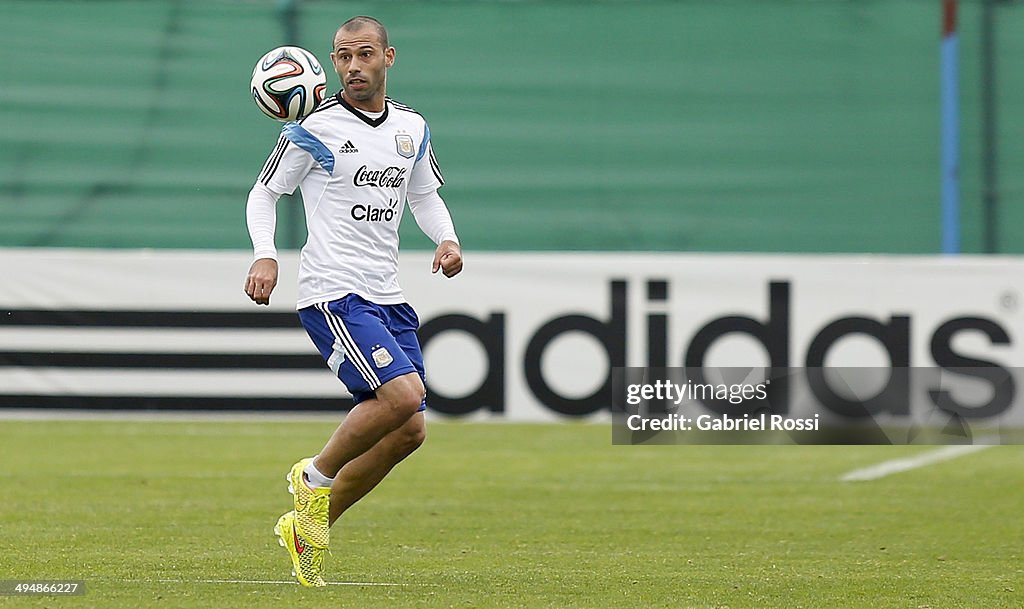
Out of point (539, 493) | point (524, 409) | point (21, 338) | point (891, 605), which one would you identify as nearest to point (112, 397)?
point (21, 338)

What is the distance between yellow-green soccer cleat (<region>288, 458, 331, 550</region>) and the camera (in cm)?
649

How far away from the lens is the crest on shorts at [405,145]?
684 centimetres

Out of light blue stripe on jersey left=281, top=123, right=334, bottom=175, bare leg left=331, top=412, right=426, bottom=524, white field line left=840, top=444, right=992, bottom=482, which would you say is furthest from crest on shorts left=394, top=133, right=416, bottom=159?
white field line left=840, top=444, right=992, bottom=482

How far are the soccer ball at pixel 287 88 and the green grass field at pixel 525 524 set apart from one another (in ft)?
5.94

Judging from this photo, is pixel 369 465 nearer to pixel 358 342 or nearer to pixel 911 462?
pixel 358 342

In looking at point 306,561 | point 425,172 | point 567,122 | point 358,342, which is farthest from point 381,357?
point 567,122

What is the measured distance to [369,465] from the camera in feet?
22.0

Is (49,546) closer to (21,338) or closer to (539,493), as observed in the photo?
(539,493)

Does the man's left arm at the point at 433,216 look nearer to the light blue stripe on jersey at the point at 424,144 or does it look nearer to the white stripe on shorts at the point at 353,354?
the light blue stripe on jersey at the point at 424,144

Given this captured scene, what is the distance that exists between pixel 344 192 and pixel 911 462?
20.1 feet

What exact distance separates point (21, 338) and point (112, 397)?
0.83 metres

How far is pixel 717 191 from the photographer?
14.4 meters

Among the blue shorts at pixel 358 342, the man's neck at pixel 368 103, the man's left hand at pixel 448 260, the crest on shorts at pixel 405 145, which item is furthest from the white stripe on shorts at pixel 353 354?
the man's neck at pixel 368 103

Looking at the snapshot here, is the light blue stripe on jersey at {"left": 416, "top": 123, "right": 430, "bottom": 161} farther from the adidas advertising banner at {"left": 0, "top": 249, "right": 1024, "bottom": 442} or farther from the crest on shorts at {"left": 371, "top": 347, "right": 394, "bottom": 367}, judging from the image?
the adidas advertising banner at {"left": 0, "top": 249, "right": 1024, "bottom": 442}
